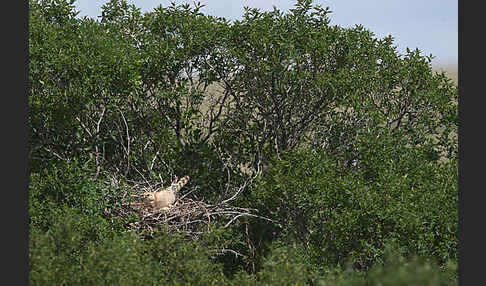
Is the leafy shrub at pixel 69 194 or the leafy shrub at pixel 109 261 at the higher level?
the leafy shrub at pixel 69 194

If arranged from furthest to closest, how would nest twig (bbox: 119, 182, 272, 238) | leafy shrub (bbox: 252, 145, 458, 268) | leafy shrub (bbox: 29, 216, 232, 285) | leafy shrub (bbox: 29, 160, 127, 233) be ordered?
nest twig (bbox: 119, 182, 272, 238), leafy shrub (bbox: 29, 160, 127, 233), leafy shrub (bbox: 252, 145, 458, 268), leafy shrub (bbox: 29, 216, 232, 285)

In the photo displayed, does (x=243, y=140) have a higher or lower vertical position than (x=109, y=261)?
higher

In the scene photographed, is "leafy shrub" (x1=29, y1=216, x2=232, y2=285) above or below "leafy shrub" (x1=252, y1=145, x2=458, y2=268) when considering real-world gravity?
below

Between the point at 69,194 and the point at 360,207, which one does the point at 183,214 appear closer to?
the point at 69,194

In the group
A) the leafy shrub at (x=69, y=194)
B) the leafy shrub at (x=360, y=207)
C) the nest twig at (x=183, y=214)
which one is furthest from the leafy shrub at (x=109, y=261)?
the leafy shrub at (x=360, y=207)

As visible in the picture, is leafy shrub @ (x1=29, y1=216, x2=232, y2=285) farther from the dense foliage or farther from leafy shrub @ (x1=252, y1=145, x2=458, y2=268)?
leafy shrub @ (x1=252, y1=145, x2=458, y2=268)

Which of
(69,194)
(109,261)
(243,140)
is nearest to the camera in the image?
(109,261)

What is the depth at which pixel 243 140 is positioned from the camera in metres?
15.4

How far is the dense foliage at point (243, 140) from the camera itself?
1091 cm

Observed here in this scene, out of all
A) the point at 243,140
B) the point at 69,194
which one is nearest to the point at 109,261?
the point at 69,194

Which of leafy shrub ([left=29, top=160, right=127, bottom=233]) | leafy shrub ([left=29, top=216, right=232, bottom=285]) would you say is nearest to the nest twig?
leafy shrub ([left=29, top=160, right=127, bottom=233])

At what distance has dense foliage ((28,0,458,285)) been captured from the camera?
10.9m

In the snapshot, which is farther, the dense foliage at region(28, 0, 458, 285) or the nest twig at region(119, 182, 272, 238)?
the nest twig at region(119, 182, 272, 238)

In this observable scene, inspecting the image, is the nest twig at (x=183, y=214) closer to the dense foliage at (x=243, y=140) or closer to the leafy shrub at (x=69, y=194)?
the dense foliage at (x=243, y=140)
